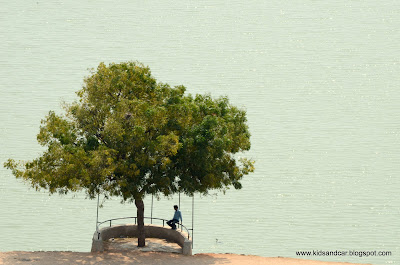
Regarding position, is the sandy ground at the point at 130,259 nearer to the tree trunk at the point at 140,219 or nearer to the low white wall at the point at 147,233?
the tree trunk at the point at 140,219

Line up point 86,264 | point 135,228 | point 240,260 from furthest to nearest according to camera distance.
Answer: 1. point 135,228
2. point 240,260
3. point 86,264

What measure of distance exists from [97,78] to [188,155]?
5.65 metres

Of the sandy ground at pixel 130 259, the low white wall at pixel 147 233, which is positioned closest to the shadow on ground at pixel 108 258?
the sandy ground at pixel 130 259

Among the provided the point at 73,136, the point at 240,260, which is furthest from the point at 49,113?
the point at 240,260

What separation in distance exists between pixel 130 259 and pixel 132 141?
5568mm

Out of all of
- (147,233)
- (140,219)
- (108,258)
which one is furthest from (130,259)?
(147,233)

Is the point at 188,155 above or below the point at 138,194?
above

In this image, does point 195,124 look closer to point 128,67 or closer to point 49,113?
point 128,67

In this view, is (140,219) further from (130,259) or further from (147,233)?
(130,259)

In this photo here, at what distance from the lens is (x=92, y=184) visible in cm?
2858

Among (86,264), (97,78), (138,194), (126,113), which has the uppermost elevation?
(97,78)

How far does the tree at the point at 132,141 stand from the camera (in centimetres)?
2741

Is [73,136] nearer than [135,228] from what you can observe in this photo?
Yes

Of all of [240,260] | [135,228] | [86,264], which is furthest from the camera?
[135,228]
